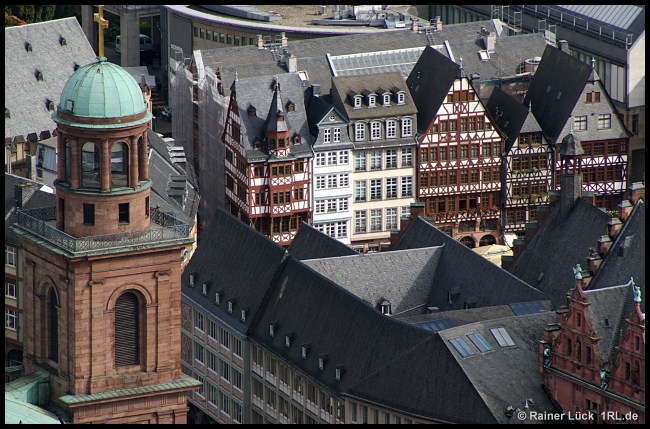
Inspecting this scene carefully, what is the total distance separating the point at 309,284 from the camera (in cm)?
19588

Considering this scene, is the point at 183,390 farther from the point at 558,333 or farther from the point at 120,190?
the point at 558,333

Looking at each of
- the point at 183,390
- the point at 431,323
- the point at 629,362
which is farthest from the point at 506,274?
the point at 183,390

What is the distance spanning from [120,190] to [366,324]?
3680 cm

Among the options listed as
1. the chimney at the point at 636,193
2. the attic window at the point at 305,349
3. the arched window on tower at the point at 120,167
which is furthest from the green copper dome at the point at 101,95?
the chimney at the point at 636,193

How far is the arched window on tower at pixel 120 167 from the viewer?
15462 cm

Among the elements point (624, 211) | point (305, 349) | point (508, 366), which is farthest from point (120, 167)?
point (624, 211)

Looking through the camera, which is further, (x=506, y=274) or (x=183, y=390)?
(x=506, y=274)

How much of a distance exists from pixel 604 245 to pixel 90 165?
48.6 m

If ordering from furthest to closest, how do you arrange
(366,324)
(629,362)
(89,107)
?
(366,324) → (629,362) → (89,107)

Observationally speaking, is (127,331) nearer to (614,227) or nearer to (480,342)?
(480,342)

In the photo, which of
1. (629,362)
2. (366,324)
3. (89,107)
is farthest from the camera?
(366,324)

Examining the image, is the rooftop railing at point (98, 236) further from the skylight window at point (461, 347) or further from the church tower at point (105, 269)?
the skylight window at point (461, 347)

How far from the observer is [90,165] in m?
155

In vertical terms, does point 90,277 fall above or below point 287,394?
above
